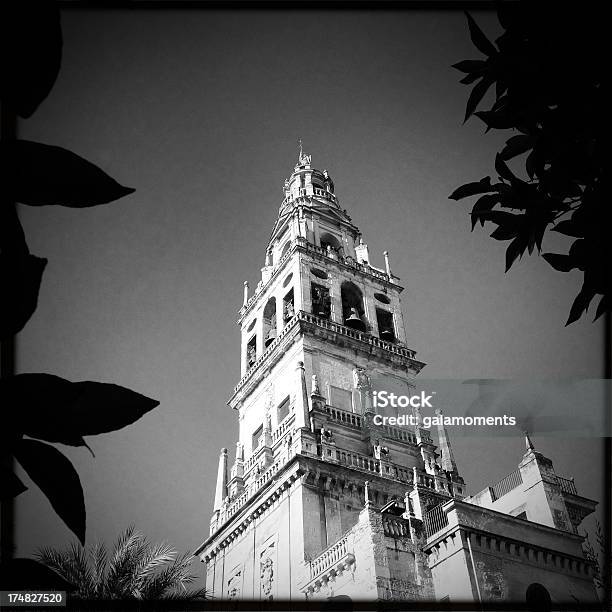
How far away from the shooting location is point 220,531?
3134 cm

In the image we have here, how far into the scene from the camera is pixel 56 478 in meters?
2.12

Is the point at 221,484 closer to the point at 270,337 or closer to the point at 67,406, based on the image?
the point at 270,337

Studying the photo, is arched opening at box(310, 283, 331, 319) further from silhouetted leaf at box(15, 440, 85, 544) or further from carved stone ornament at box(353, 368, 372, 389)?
silhouetted leaf at box(15, 440, 85, 544)

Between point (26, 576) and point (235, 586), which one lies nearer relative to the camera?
point (26, 576)

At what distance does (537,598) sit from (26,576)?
68.2 feet

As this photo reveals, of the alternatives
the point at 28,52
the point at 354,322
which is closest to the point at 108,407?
the point at 28,52

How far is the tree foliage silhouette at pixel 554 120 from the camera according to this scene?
4059mm

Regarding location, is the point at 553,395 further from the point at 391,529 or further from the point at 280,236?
the point at 280,236

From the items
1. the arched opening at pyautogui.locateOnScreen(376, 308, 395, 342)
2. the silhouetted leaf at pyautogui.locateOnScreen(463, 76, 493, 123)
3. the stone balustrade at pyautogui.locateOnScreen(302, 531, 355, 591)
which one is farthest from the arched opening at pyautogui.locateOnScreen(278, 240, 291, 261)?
the silhouetted leaf at pyautogui.locateOnScreen(463, 76, 493, 123)

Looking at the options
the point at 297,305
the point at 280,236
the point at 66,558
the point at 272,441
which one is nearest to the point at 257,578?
the point at 272,441

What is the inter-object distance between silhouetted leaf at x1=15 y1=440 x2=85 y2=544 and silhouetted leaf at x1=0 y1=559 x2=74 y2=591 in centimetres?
16

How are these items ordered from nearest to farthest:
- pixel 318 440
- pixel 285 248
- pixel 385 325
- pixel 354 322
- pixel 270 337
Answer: pixel 318 440, pixel 354 322, pixel 270 337, pixel 385 325, pixel 285 248

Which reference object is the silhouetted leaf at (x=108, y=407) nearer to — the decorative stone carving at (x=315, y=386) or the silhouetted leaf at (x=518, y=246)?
the silhouetted leaf at (x=518, y=246)

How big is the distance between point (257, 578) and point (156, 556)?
31.2 ft
